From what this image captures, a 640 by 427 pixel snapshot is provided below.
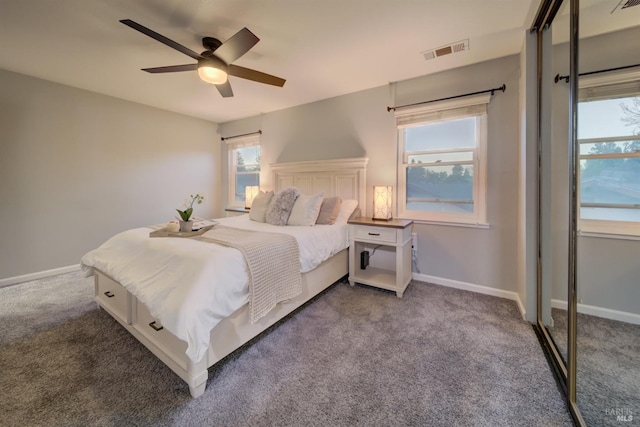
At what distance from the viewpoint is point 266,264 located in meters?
1.79

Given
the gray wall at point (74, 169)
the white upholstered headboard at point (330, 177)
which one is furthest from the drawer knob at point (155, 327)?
the gray wall at point (74, 169)

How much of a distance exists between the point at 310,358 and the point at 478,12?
2.94 metres

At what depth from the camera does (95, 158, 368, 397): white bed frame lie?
1485mm

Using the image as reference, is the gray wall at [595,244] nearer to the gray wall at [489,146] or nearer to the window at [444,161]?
the gray wall at [489,146]

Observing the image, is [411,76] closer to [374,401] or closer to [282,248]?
[282,248]

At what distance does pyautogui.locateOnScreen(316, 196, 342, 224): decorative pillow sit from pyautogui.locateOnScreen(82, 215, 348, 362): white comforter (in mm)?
848

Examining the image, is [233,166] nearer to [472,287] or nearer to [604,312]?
[472,287]

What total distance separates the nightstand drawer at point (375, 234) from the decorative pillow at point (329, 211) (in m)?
0.30

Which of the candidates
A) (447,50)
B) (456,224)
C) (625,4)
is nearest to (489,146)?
(456,224)

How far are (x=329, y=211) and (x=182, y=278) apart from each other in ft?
6.05

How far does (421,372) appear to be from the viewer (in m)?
1.58

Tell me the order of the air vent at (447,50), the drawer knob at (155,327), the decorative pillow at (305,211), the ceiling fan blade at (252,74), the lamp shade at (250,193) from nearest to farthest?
the drawer knob at (155,327) < the ceiling fan blade at (252,74) < the air vent at (447,50) < the decorative pillow at (305,211) < the lamp shade at (250,193)

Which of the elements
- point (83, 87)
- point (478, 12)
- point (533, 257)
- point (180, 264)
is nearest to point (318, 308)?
point (180, 264)

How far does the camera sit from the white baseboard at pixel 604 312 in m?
1.80
